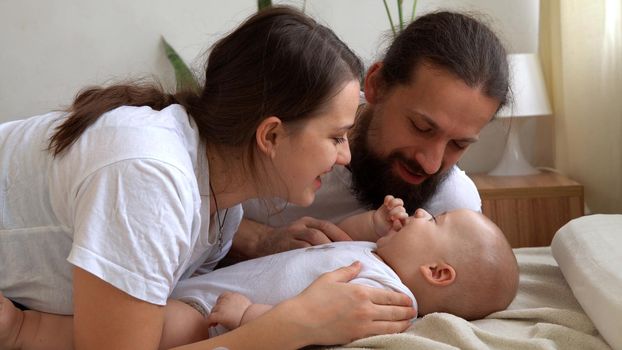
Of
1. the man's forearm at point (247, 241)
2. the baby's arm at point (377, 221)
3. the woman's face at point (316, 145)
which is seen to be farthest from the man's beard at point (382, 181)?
the woman's face at point (316, 145)

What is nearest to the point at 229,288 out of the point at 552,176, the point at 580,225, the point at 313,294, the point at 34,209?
the point at 313,294

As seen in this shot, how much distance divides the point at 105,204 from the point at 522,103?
91.7 inches

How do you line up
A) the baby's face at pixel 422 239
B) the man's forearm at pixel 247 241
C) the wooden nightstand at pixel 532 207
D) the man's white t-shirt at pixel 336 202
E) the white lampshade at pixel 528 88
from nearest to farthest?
the baby's face at pixel 422 239 < the man's forearm at pixel 247 241 < the man's white t-shirt at pixel 336 202 < the wooden nightstand at pixel 532 207 < the white lampshade at pixel 528 88

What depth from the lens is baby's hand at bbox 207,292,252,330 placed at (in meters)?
1.21

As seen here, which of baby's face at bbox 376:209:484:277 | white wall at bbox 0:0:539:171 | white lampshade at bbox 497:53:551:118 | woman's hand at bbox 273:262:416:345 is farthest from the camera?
white wall at bbox 0:0:539:171

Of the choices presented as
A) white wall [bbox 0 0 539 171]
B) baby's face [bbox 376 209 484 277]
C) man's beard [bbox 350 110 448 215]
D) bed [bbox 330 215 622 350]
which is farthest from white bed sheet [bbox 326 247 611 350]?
white wall [bbox 0 0 539 171]

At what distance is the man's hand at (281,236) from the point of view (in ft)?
5.32

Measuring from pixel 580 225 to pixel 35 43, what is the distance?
2779 millimetres

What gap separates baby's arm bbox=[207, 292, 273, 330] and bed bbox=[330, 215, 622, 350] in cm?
15

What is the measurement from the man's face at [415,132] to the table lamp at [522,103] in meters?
1.33

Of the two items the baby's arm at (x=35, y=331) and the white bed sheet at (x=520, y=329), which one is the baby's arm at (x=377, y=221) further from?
the baby's arm at (x=35, y=331)

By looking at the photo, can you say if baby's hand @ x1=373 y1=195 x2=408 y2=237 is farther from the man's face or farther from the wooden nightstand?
the wooden nightstand

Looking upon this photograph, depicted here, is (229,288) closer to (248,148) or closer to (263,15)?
(248,148)

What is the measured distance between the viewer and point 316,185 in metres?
1.32
